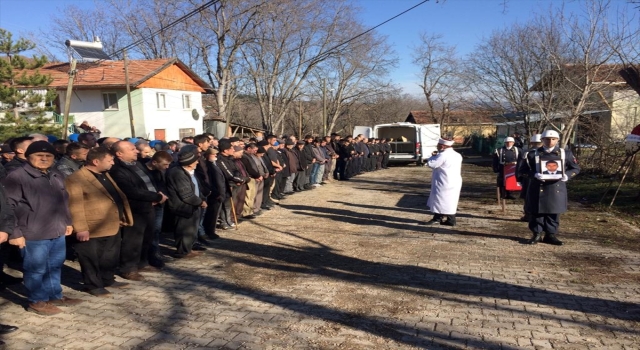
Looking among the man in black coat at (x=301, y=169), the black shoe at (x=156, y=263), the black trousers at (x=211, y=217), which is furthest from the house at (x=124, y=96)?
the black shoe at (x=156, y=263)

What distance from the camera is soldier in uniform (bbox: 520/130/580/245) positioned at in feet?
23.9

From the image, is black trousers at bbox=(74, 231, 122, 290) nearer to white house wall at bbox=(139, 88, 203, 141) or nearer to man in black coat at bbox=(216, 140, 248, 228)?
man in black coat at bbox=(216, 140, 248, 228)

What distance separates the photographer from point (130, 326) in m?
4.29

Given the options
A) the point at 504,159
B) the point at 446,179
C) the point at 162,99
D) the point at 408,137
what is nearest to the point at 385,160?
the point at 408,137

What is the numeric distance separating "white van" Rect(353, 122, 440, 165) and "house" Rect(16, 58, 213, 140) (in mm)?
13980

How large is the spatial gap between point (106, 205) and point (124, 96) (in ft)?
83.7

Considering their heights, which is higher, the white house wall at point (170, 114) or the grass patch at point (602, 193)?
the white house wall at point (170, 114)

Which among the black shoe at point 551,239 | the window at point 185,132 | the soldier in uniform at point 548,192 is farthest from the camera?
the window at point 185,132

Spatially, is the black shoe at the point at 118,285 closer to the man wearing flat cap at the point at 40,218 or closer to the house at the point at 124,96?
the man wearing flat cap at the point at 40,218

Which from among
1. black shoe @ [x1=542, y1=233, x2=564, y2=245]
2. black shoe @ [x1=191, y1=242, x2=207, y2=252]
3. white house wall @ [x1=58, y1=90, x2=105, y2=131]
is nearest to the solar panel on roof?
white house wall @ [x1=58, y1=90, x2=105, y2=131]

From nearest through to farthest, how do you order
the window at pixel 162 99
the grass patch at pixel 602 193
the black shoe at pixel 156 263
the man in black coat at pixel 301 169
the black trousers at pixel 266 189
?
the black shoe at pixel 156 263
the grass patch at pixel 602 193
the black trousers at pixel 266 189
the man in black coat at pixel 301 169
the window at pixel 162 99

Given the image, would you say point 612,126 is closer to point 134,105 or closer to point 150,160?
point 150,160

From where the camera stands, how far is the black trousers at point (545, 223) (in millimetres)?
7445

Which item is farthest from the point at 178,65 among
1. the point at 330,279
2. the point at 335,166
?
the point at 330,279
